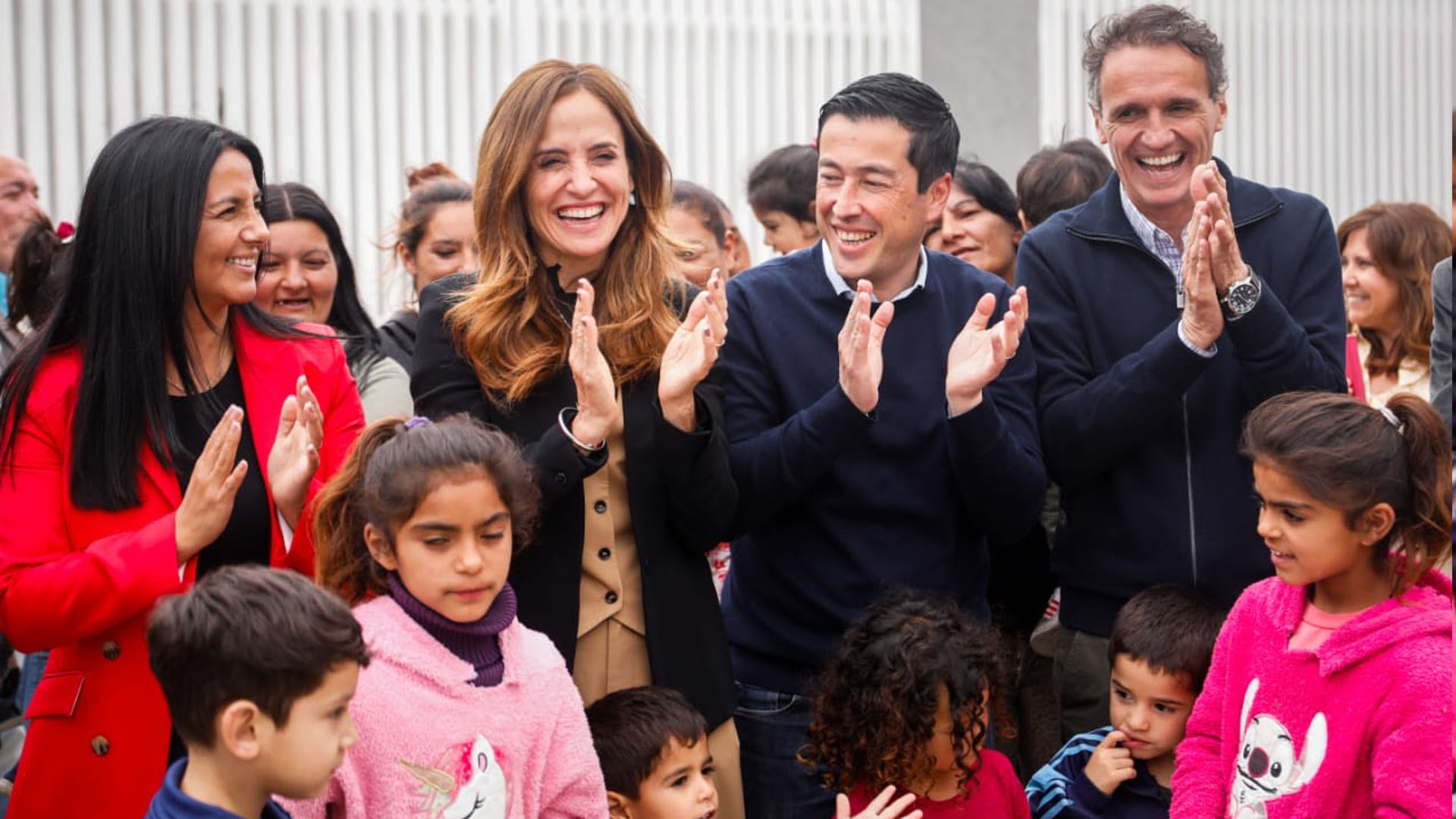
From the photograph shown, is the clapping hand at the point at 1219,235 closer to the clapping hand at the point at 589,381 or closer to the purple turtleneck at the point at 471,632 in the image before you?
the clapping hand at the point at 589,381

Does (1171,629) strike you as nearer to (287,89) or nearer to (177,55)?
(287,89)

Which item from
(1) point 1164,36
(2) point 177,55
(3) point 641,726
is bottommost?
(3) point 641,726

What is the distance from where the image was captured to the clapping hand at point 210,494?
8.11 feet

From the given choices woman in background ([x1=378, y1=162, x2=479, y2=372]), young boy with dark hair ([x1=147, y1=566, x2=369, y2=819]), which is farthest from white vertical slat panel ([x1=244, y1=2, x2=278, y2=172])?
young boy with dark hair ([x1=147, y1=566, x2=369, y2=819])

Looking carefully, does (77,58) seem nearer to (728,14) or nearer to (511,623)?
(728,14)

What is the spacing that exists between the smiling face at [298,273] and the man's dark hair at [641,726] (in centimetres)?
151

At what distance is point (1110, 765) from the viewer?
9.58 ft

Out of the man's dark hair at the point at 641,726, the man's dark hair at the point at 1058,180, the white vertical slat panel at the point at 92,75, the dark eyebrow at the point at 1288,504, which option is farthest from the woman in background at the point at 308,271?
the white vertical slat panel at the point at 92,75

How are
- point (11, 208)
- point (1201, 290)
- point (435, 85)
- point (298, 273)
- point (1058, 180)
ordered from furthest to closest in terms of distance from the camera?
1. point (435, 85)
2. point (11, 208)
3. point (1058, 180)
4. point (298, 273)
5. point (1201, 290)

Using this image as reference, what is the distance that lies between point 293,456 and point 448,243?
1.73m

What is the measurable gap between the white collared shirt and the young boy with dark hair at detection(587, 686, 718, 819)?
0.82 m

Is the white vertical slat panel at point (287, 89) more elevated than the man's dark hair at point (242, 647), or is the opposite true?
the white vertical slat panel at point (287, 89)

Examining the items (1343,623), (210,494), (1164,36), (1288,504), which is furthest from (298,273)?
(1343,623)

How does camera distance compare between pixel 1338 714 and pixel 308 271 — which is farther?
pixel 308 271
